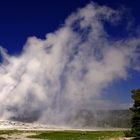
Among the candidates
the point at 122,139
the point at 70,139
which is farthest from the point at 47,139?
the point at 122,139

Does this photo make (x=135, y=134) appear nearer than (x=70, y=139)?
Yes

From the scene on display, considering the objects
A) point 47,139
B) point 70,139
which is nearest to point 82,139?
point 70,139

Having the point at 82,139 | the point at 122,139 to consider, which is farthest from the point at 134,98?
the point at 82,139

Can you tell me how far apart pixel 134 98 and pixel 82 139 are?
89.4ft

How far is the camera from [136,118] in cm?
9119

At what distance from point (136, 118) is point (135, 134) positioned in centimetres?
529

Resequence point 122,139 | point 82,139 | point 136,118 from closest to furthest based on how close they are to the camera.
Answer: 1. point 136,118
2. point 122,139
3. point 82,139

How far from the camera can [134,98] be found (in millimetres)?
92375

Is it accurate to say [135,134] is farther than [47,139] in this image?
No

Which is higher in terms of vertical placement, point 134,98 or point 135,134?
point 134,98

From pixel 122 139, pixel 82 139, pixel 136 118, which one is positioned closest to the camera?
pixel 136 118

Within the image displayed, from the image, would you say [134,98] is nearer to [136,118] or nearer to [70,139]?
[136,118]

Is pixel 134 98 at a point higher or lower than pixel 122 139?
higher

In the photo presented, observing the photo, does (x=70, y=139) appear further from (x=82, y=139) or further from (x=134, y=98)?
(x=134, y=98)
